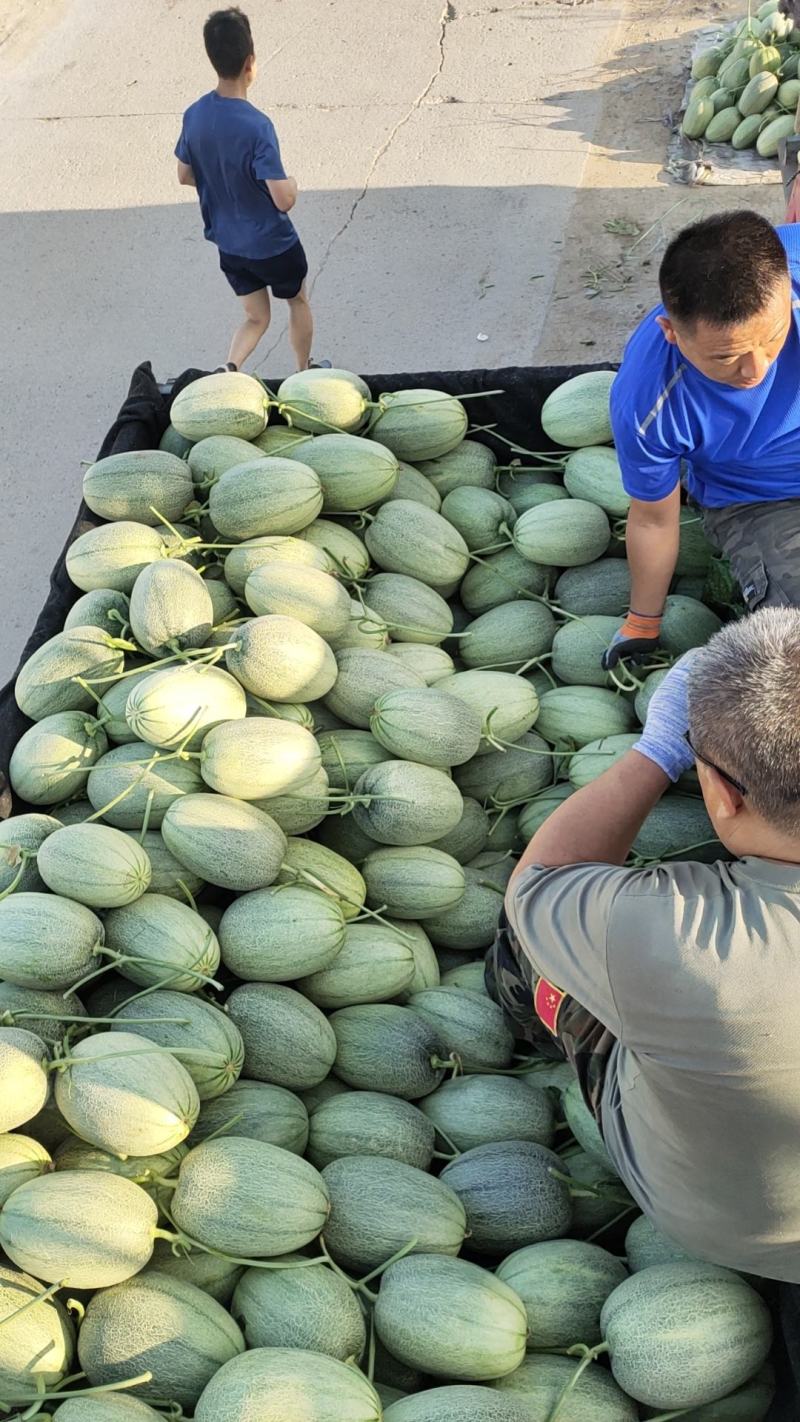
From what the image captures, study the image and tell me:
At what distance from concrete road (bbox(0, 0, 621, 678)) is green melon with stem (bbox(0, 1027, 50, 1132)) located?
8.75 ft

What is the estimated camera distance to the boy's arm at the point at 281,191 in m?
4.84

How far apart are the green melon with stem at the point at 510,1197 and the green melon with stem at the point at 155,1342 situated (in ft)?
1.65

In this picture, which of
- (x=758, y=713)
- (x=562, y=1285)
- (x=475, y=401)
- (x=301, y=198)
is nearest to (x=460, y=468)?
(x=475, y=401)

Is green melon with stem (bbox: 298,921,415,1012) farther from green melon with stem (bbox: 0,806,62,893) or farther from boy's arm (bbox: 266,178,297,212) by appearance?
boy's arm (bbox: 266,178,297,212)

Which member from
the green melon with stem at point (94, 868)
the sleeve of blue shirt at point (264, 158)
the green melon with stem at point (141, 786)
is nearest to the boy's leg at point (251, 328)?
the sleeve of blue shirt at point (264, 158)

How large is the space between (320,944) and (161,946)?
1.08 ft

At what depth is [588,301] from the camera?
19.2 ft

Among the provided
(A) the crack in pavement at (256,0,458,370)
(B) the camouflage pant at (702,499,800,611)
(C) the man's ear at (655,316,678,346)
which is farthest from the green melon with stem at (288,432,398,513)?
(A) the crack in pavement at (256,0,458,370)

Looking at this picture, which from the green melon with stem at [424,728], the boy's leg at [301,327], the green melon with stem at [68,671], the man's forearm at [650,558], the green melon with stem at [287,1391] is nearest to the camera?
the green melon with stem at [287,1391]

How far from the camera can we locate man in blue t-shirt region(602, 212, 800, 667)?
2.67 metres

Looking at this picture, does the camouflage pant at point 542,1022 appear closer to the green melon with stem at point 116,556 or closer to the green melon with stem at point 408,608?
the green melon with stem at point 408,608

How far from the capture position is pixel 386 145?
7.15 metres

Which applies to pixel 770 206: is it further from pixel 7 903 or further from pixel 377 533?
pixel 7 903

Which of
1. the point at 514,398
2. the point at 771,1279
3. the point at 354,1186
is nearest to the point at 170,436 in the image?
the point at 514,398
